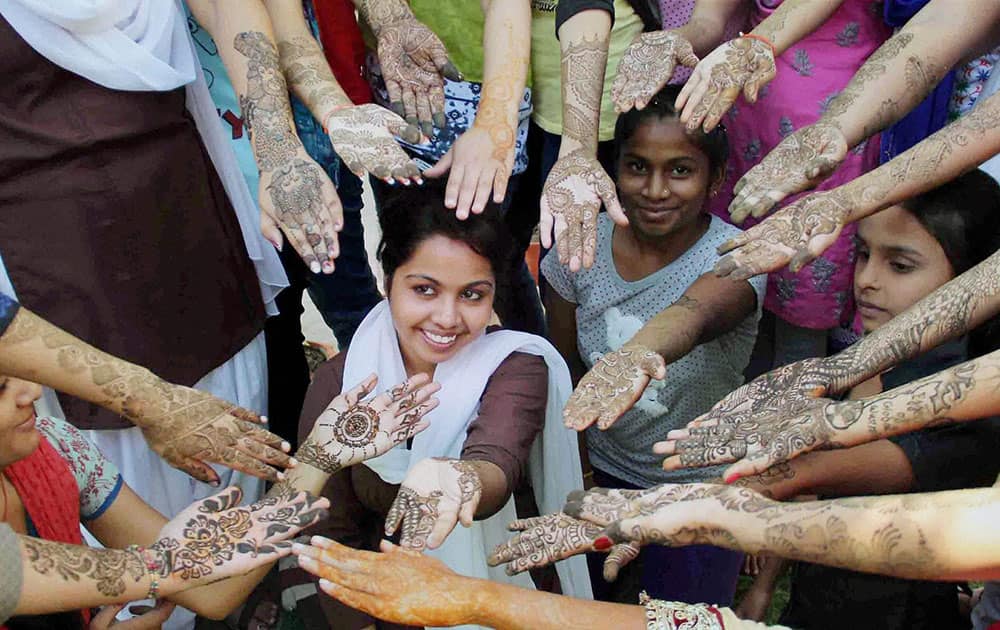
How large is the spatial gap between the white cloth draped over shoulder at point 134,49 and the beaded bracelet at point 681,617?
63.7 inches

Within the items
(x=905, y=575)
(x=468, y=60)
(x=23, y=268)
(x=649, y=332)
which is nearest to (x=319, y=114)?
(x=468, y=60)

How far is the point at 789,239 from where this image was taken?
225cm

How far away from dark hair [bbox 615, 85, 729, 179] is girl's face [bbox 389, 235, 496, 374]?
652 millimetres

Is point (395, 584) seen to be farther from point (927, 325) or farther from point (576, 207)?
point (927, 325)

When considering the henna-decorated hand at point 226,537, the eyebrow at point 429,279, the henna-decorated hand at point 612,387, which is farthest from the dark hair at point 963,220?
the henna-decorated hand at point 226,537

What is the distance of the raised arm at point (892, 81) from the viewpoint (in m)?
2.43

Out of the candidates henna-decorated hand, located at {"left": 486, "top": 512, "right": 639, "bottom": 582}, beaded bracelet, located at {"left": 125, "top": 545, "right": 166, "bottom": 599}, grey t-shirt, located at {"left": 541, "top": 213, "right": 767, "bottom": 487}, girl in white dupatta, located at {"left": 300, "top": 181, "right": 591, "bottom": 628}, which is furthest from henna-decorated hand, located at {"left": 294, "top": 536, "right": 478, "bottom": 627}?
grey t-shirt, located at {"left": 541, "top": 213, "right": 767, "bottom": 487}

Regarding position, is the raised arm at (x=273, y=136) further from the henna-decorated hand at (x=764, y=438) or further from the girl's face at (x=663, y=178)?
the henna-decorated hand at (x=764, y=438)

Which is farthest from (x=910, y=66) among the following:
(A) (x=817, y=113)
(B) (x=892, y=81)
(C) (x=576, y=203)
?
(C) (x=576, y=203)

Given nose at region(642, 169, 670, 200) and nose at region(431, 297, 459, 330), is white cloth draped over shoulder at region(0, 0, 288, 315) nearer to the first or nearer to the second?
nose at region(431, 297, 459, 330)

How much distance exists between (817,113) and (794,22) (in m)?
0.29

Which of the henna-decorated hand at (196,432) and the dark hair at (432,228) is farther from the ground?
the dark hair at (432,228)

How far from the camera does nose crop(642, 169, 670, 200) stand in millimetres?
2604

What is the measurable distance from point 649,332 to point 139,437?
1.39 metres
